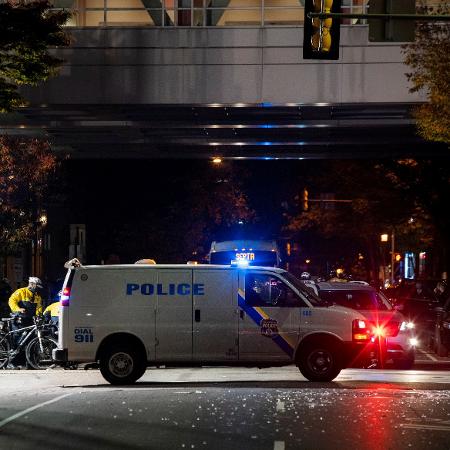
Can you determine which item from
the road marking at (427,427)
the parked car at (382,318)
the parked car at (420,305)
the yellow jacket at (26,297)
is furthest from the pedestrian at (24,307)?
the road marking at (427,427)

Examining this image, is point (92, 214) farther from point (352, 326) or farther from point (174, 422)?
point (174, 422)

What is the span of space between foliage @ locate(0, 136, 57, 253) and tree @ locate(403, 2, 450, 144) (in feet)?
45.7

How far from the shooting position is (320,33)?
52.4 ft

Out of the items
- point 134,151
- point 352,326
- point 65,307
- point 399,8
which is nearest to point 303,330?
point 352,326

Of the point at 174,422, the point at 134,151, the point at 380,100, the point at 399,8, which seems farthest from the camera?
the point at 134,151

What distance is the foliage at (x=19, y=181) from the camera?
3875 centimetres

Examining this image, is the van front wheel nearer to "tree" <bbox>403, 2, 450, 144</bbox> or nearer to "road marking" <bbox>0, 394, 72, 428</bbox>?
"road marking" <bbox>0, 394, 72, 428</bbox>

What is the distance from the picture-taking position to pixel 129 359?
18.3 m

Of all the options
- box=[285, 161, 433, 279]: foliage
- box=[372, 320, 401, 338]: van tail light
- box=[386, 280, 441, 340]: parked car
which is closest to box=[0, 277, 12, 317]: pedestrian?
box=[386, 280, 441, 340]: parked car

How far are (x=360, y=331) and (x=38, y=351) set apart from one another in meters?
6.73

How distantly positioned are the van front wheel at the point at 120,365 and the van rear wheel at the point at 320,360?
2.51m

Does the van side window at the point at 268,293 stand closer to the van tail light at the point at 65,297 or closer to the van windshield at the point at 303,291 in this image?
the van windshield at the point at 303,291

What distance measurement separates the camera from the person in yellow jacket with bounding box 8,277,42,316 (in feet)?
74.4

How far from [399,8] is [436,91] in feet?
43.3
